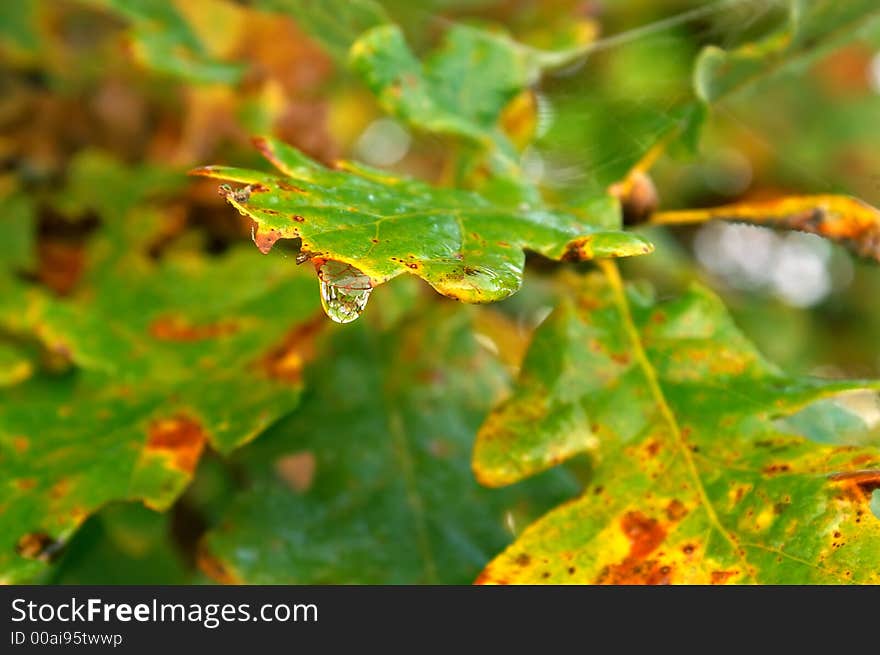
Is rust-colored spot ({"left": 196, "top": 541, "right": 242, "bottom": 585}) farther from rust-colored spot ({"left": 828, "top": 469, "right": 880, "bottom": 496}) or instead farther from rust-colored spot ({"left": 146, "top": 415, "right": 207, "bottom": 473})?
rust-colored spot ({"left": 828, "top": 469, "right": 880, "bottom": 496})

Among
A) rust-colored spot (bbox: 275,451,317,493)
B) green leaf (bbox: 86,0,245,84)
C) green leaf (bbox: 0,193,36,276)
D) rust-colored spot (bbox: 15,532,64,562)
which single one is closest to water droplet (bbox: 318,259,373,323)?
rust-colored spot (bbox: 15,532,64,562)

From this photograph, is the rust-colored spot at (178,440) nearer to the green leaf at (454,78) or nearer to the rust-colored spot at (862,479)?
the green leaf at (454,78)

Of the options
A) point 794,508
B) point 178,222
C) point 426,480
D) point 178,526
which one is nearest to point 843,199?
point 794,508

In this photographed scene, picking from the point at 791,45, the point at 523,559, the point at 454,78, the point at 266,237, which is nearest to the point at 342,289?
the point at 266,237

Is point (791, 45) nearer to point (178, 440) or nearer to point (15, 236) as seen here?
point (178, 440)

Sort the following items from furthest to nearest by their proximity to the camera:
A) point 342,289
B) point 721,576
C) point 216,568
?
point 216,568
point 721,576
point 342,289

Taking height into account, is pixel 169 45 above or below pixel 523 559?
above
